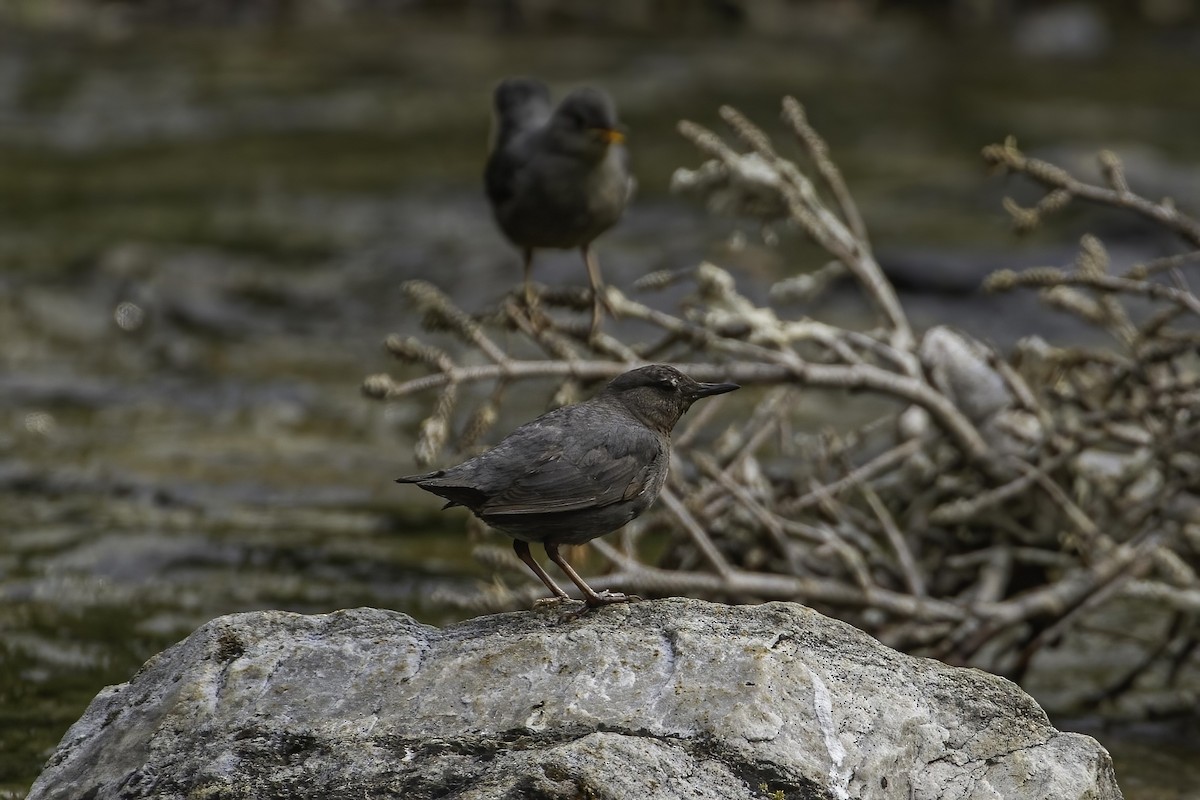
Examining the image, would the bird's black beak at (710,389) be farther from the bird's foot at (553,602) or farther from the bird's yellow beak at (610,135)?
the bird's yellow beak at (610,135)

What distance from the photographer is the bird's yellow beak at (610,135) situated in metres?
5.77

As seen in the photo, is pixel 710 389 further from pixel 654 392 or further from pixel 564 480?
pixel 564 480

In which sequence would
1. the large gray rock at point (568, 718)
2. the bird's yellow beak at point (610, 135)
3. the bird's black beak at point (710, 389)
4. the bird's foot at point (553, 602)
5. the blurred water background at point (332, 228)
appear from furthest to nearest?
the blurred water background at point (332, 228), the bird's yellow beak at point (610, 135), the bird's black beak at point (710, 389), the bird's foot at point (553, 602), the large gray rock at point (568, 718)

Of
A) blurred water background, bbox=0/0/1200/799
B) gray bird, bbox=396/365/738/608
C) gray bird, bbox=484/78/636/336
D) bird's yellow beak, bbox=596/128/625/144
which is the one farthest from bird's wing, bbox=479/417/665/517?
bird's yellow beak, bbox=596/128/625/144

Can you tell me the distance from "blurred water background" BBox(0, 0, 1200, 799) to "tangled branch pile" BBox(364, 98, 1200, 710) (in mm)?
595

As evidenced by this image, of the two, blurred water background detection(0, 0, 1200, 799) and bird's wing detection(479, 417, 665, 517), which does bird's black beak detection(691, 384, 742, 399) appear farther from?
blurred water background detection(0, 0, 1200, 799)

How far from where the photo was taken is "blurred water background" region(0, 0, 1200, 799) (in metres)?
6.61

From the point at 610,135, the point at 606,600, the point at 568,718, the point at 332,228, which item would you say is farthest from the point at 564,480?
the point at 332,228

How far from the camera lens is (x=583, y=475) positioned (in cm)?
343

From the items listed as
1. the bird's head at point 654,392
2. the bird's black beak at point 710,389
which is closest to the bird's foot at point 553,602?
the bird's head at point 654,392

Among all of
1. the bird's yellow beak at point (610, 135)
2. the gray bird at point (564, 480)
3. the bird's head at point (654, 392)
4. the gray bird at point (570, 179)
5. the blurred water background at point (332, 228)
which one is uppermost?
the bird's yellow beak at point (610, 135)

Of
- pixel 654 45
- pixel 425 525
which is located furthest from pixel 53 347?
pixel 654 45

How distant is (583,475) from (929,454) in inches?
104

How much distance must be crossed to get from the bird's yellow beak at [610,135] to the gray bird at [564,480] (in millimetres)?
2306
